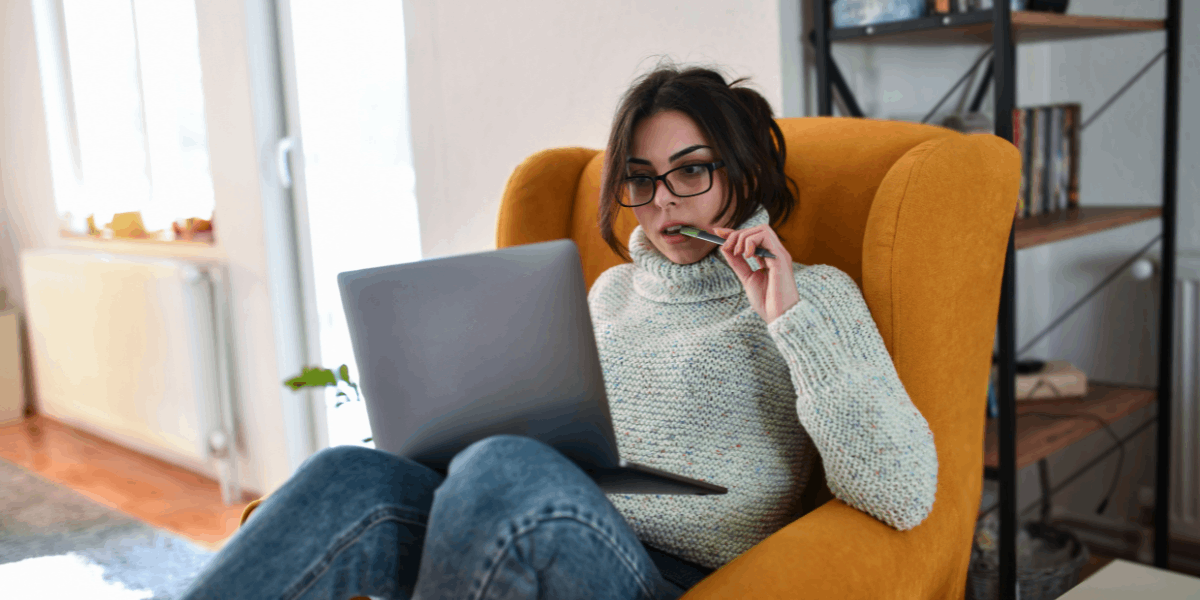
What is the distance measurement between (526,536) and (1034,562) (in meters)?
1.36

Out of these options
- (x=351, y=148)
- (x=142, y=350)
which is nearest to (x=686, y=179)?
(x=351, y=148)

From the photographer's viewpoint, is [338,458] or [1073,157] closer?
[338,458]

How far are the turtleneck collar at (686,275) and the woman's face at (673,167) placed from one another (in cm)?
2

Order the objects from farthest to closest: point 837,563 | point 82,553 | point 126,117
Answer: point 126,117 < point 82,553 < point 837,563

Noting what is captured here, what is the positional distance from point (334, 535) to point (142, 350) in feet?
8.16

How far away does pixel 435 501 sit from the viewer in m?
0.79

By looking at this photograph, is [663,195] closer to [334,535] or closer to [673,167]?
[673,167]

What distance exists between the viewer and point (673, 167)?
1.13m

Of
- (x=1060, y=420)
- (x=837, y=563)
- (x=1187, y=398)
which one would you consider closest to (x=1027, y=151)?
(x=1060, y=420)

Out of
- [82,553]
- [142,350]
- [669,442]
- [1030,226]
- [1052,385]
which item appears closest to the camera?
[669,442]

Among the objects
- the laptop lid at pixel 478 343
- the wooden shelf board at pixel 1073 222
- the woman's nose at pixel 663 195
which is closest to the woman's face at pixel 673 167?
the woman's nose at pixel 663 195

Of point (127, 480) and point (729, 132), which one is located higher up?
A: point (729, 132)

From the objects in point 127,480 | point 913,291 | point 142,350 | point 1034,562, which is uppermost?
point 913,291

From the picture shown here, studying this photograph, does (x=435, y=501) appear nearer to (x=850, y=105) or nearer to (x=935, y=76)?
(x=850, y=105)
